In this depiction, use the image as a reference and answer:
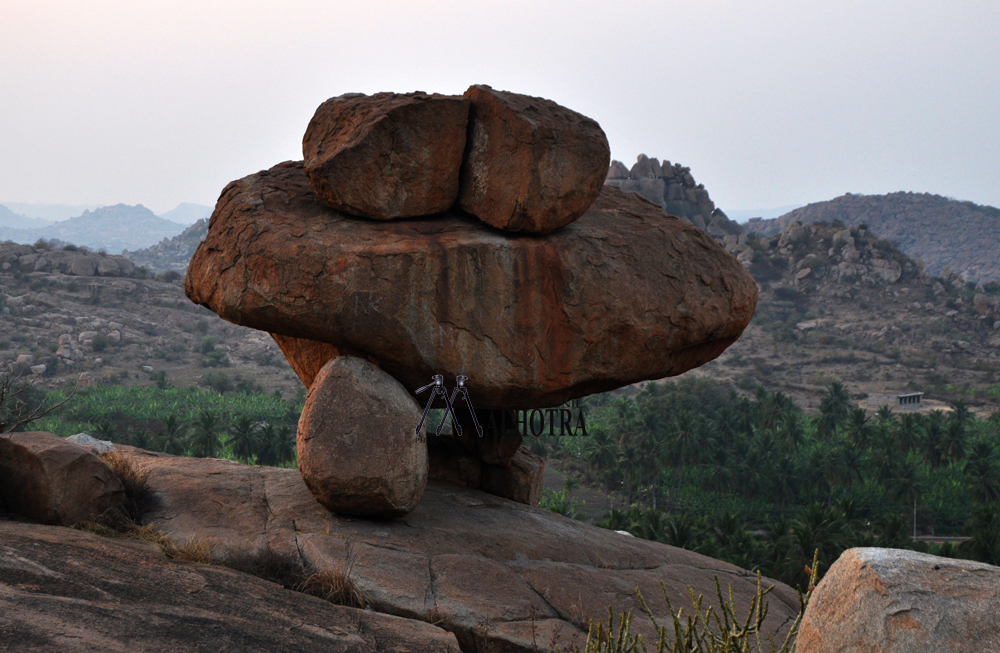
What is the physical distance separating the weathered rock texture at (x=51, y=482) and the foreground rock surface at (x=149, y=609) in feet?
1.42

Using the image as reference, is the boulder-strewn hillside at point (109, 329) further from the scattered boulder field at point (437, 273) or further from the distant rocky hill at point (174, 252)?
the distant rocky hill at point (174, 252)

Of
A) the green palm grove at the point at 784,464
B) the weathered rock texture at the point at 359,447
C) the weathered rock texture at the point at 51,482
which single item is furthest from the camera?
the green palm grove at the point at 784,464

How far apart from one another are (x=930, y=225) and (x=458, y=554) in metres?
210

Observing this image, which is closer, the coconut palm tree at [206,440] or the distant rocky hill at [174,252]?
the coconut palm tree at [206,440]

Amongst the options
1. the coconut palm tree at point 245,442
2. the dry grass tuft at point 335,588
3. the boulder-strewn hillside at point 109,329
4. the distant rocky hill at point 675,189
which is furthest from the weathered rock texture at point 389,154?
the distant rocky hill at point 675,189

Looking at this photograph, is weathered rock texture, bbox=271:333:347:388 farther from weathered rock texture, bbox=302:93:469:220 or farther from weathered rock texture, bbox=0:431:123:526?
weathered rock texture, bbox=0:431:123:526

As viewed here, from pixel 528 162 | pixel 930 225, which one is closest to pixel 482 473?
pixel 528 162

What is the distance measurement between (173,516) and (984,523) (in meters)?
31.2

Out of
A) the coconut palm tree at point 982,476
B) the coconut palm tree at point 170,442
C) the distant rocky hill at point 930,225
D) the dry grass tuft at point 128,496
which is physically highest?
the distant rocky hill at point 930,225

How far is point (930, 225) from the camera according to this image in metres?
188

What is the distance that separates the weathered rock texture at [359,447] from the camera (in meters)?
8.29

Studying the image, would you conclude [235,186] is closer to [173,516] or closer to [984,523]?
[173,516]

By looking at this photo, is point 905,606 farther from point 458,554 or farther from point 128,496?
point 128,496

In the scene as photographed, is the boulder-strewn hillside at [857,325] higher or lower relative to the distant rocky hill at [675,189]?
lower
